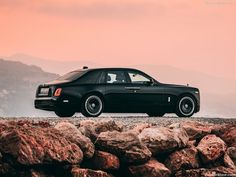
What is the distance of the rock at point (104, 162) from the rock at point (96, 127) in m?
0.64

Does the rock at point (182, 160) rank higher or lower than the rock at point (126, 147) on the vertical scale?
lower

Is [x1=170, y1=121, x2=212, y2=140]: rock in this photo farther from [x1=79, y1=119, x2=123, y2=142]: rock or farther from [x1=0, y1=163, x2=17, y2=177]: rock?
[x1=0, y1=163, x2=17, y2=177]: rock

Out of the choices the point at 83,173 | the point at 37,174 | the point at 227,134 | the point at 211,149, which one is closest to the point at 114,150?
the point at 83,173

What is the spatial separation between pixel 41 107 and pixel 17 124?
708cm

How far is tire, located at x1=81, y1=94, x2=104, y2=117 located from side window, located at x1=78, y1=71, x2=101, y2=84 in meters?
0.46

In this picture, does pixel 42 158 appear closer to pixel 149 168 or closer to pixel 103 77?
pixel 149 168

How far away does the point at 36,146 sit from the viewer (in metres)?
12.2

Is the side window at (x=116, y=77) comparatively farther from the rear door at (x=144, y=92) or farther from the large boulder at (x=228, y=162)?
the large boulder at (x=228, y=162)

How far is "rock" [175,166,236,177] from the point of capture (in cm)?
1386

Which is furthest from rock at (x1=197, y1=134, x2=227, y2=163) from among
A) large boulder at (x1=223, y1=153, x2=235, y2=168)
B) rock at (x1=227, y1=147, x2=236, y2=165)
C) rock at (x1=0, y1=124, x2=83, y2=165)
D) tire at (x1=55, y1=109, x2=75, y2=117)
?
tire at (x1=55, y1=109, x2=75, y2=117)

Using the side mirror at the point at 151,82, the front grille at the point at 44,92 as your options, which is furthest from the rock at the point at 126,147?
the side mirror at the point at 151,82

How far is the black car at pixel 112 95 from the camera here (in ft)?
65.5

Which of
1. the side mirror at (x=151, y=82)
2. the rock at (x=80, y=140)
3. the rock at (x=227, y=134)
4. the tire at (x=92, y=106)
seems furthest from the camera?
the side mirror at (x=151, y=82)

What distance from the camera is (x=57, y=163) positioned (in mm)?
12516
